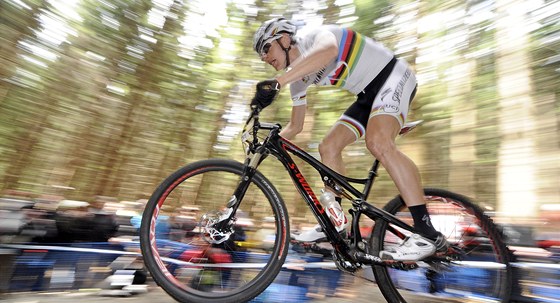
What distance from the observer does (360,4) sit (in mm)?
5051

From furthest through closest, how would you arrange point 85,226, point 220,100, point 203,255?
1. point 220,100
2. point 85,226
3. point 203,255

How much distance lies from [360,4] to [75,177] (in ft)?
13.9

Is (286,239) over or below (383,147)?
below

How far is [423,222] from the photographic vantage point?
2.21m

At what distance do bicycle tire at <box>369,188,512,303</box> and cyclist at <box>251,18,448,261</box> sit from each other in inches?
6.6

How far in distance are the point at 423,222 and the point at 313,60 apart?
1124 mm

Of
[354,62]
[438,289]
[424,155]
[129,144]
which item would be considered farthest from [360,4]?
[438,289]

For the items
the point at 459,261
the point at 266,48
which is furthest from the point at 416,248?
the point at 266,48

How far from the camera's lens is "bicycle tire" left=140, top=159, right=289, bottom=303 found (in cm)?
199

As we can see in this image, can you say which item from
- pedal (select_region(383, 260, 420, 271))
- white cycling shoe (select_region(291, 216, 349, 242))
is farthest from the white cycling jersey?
pedal (select_region(383, 260, 420, 271))

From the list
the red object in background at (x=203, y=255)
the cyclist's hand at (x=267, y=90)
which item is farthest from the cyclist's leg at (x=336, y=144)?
the red object in background at (x=203, y=255)

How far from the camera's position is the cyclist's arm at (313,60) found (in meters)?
2.12

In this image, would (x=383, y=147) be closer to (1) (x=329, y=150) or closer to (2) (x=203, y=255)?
(1) (x=329, y=150)

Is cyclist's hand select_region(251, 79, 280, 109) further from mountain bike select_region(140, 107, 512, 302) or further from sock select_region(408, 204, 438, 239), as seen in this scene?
sock select_region(408, 204, 438, 239)
